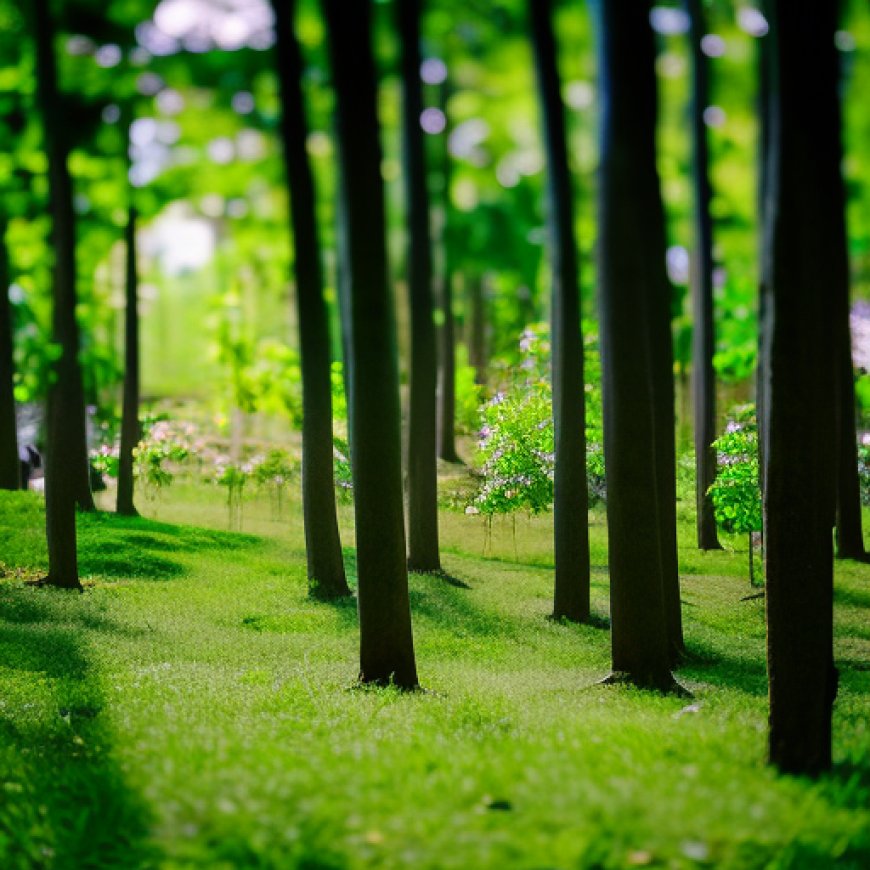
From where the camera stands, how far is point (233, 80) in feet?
23.9

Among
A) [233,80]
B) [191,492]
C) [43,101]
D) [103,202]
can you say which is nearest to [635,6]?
[233,80]

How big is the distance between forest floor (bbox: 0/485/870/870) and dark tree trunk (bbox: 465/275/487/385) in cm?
409

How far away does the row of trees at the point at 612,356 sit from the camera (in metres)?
5.19

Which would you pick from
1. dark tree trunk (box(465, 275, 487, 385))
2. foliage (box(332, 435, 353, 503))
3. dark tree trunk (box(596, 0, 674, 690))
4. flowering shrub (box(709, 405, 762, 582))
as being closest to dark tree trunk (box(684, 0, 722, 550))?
flowering shrub (box(709, 405, 762, 582))

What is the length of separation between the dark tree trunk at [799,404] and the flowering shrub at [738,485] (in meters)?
8.29

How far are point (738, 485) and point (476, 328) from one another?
19.3ft

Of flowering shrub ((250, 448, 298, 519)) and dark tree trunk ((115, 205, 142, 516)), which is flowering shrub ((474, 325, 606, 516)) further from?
dark tree trunk ((115, 205, 142, 516))

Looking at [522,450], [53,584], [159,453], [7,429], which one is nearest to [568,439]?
[522,450]

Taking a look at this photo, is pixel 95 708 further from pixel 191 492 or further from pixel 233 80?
pixel 191 492

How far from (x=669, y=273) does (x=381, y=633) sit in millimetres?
4507

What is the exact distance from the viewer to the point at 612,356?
8.04m

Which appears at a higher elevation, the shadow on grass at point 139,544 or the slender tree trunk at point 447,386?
the slender tree trunk at point 447,386

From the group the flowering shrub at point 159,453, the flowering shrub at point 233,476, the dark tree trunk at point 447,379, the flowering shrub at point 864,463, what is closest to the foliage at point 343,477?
the dark tree trunk at point 447,379

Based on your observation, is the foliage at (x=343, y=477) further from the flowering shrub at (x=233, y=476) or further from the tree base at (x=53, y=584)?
the tree base at (x=53, y=584)
